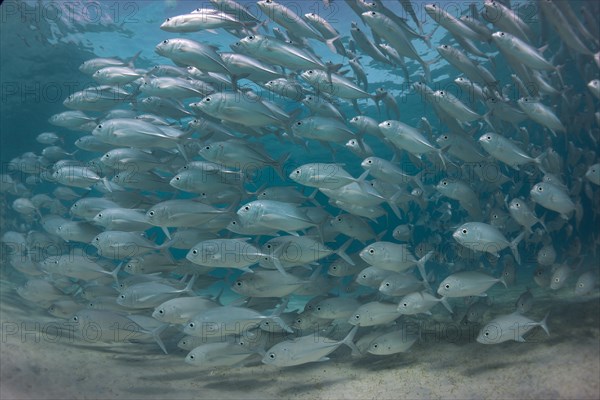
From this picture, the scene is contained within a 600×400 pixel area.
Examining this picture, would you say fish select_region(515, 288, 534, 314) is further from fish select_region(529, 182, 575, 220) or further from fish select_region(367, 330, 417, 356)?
fish select_region(367, 330, 417, 356)

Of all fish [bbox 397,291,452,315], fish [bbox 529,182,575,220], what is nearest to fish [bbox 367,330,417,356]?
fish [bbox 397,291,452,315]

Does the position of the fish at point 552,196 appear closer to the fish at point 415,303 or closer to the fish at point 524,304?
the fish at point 524,304

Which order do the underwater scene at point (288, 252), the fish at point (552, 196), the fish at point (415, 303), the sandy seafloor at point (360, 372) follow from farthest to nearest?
the fish at point (552, 196), the fish at point (415, 303), the underwater scene at point (288, 252), the sandy seafloor at point (360, 372)

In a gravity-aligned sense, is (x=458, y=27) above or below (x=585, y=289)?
above

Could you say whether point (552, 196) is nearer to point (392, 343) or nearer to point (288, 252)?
point (392, 343)

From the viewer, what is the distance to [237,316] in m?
4.93

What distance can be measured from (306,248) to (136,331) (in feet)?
9.04

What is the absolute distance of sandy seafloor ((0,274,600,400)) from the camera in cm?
466

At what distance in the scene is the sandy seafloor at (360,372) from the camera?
15.3 feet

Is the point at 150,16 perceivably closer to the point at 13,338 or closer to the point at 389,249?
the point at 13,338

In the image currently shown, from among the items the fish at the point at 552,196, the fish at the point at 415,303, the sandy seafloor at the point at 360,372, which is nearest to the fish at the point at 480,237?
the fish at the point at 415,303

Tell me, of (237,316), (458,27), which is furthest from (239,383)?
(458,27)

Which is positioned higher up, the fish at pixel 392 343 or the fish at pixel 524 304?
the fish at pixel 524 304

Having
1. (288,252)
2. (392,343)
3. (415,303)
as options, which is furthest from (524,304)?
(288,252)
